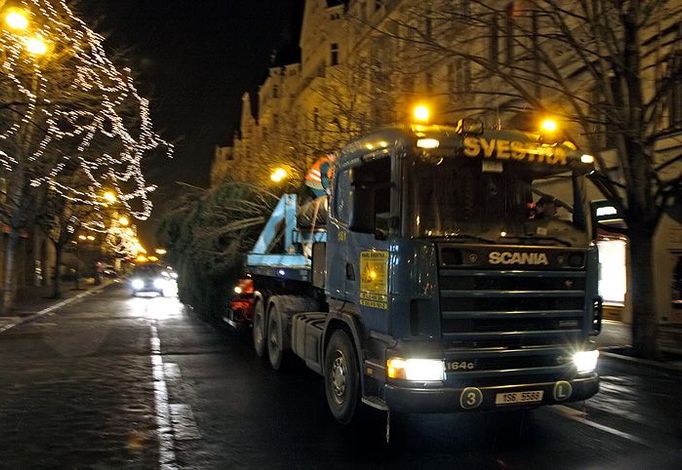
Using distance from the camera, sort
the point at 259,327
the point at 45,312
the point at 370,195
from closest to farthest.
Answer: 1. the point at 370,195
2. the point at 259,327
3. the point at 45,312

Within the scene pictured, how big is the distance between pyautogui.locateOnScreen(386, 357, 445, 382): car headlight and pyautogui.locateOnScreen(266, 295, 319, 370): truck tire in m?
3.85

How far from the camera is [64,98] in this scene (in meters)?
15.4

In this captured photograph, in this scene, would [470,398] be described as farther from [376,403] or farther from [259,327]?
[259,327]

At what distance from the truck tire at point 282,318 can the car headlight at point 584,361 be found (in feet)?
13.5

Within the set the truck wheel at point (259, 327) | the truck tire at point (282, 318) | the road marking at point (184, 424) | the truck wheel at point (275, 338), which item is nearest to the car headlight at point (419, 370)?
the road marking at point (184, 424)

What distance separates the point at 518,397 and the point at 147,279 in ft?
92.3

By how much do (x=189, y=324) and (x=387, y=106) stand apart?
26.0 feet

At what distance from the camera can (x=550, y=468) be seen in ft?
18.9

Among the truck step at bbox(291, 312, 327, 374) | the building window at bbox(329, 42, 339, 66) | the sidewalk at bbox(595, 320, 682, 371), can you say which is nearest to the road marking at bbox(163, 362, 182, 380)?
the truck step at bbox(291, 312, 327, 374)

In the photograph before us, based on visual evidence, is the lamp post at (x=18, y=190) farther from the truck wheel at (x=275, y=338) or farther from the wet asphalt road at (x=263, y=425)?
the truck wheel at (x=275, y=338)

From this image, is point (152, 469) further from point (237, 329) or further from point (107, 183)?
point (107, 183)

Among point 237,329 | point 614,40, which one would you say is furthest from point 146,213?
point 614,40

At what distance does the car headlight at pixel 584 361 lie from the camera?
6.42 meters

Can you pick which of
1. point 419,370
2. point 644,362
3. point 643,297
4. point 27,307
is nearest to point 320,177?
point 419,370
